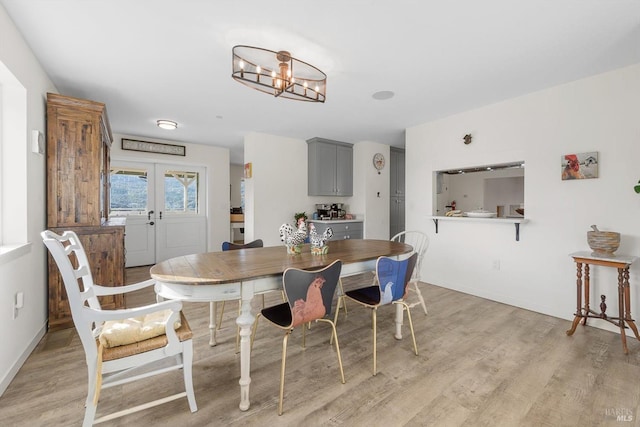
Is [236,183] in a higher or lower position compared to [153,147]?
lower

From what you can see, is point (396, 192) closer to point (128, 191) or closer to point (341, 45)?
point (341, 45)

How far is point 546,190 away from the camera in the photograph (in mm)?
3047

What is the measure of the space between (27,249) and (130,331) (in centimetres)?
141

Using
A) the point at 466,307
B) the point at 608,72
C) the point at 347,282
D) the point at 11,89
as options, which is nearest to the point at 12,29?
the point at 11,89

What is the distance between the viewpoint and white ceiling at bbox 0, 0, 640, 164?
180 cm

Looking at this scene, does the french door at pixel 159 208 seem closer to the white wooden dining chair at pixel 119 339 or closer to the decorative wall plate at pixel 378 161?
the decorative wall plate at pixel 378 161

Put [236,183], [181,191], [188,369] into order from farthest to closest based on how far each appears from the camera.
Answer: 1. [236,183]
2. [181,191]
3. [188,369]

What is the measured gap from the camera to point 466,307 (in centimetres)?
323

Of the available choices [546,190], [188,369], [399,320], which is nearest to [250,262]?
[188,369]

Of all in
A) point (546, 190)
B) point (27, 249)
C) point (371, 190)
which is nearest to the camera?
point (27, 249)

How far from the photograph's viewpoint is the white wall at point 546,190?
2584 mm

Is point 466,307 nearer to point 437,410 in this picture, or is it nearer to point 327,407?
point 437,410

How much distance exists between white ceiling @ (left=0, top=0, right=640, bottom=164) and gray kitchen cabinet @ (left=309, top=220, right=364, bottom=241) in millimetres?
2175

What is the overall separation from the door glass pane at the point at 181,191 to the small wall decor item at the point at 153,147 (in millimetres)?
420
